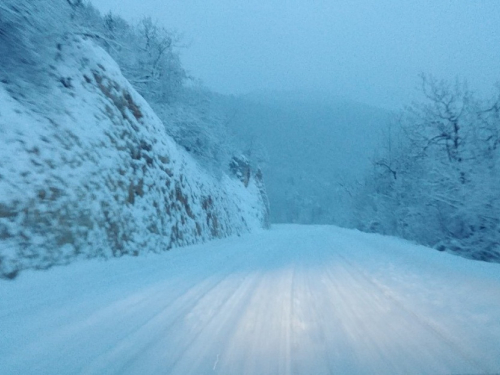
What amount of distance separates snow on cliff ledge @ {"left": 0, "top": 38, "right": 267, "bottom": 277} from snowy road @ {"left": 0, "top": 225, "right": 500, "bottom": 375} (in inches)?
27.7

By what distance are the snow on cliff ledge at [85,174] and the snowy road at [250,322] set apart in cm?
70

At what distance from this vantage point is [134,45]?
20.4 metres

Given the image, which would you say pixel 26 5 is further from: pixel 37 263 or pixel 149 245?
pixel 149 245

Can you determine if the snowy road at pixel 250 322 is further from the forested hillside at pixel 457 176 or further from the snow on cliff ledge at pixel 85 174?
the forested hillside at pixel 457 176

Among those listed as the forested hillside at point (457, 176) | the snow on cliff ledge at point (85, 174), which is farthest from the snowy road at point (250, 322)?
the forested hillside at point (457, 176)

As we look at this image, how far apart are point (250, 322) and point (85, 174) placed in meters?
5.74

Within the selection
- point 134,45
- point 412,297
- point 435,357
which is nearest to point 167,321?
point 435,357

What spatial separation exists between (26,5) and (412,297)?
9.20 m

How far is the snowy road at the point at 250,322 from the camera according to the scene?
3.25 metres

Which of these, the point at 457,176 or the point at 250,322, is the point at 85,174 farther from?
the point at 457,176

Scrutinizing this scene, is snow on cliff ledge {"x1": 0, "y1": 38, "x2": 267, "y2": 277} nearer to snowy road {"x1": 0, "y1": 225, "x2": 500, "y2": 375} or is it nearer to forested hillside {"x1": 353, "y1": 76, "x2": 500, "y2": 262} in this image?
snowy road {"x1": 0, "y1": 225, "x2": 500, "y2": 375}

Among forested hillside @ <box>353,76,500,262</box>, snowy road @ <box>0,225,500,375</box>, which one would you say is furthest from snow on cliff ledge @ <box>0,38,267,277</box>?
forested hillside @ <box>353,76,500,262</box>

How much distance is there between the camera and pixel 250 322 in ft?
14.4

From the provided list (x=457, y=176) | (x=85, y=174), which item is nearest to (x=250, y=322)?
(x=85, y=174)
